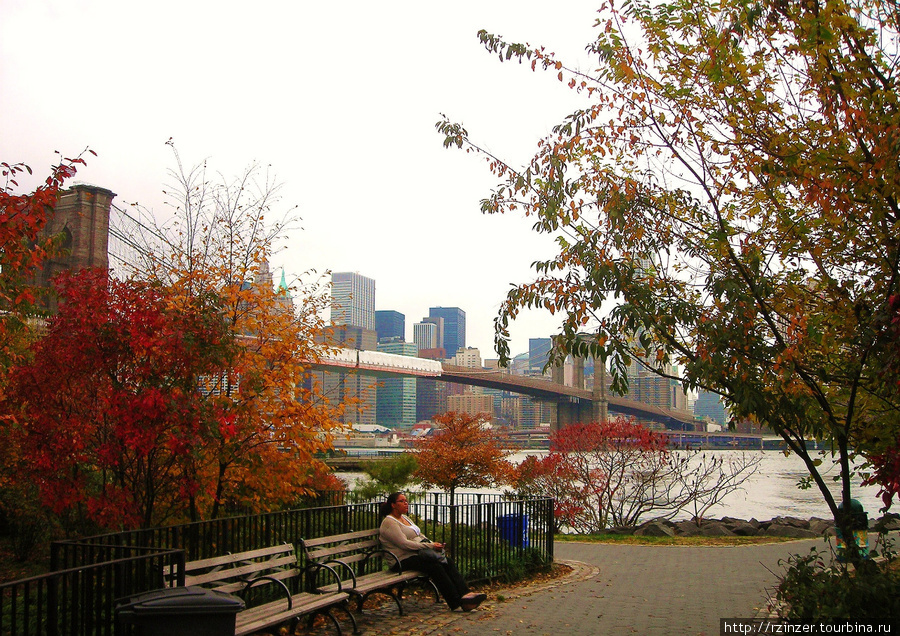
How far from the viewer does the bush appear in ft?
17.6

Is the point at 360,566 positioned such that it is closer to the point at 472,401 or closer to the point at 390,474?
the point at 390,474

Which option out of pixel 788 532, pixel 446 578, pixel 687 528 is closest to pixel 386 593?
pixel 446 578

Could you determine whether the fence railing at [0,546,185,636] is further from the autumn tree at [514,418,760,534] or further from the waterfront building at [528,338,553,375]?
the autumn tree at [514,418,760,534]

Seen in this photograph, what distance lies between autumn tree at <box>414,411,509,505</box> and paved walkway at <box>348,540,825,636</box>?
7.57m

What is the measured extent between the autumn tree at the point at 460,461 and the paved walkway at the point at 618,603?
757 cm

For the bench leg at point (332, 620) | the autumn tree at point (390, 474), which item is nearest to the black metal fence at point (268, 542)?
the bench leg at point (332, 620)

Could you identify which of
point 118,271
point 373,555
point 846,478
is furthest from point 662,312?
point 118,271

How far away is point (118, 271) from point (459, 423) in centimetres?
1044

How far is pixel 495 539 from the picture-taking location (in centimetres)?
1098

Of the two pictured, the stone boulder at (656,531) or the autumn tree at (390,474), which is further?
the autumn tree at (390,474)

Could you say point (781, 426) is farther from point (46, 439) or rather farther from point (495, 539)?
point (46, 439)

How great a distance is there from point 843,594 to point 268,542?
4994 mm

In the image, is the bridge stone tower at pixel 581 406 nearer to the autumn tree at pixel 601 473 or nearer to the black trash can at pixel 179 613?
the autumn tree at pixel 601 473

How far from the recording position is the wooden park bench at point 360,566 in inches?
297
